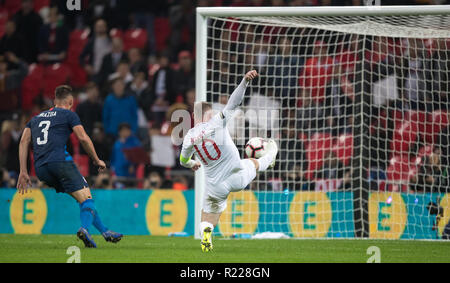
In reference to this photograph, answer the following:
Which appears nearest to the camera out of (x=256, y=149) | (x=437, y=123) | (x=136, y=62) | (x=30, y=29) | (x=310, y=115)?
(x=256, y=149)

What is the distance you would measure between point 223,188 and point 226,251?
71 centimetres

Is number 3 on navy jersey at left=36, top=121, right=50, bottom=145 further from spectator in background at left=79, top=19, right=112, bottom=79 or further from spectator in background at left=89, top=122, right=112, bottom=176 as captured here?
spectator in background at left=79, top=19, right=112, bottom=79

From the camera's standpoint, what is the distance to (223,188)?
29.4 ft

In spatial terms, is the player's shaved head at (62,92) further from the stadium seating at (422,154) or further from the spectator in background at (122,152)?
the stadium seating at (422,154)

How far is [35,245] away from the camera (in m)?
9.74

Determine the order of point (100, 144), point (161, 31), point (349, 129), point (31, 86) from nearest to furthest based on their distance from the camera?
point (349, 129) → point (100, 144) → point (31, 86) → point (161, 31)

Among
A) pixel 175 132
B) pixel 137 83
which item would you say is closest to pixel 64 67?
pixel 137 83

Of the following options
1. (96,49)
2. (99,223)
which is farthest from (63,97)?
(96,49)

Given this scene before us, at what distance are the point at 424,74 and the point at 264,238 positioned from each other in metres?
3.81

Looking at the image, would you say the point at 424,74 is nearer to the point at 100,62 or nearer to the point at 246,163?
the point at 246,163

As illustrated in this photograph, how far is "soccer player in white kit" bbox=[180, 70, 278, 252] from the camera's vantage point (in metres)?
8.71

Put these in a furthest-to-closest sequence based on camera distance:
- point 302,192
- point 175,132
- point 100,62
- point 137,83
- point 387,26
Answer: point 100,62
point 137,83
point 175,132
point 302,192
point 387,26

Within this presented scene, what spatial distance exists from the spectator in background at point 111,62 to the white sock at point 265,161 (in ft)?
25.0

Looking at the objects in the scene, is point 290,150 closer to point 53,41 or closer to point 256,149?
point 256,149
